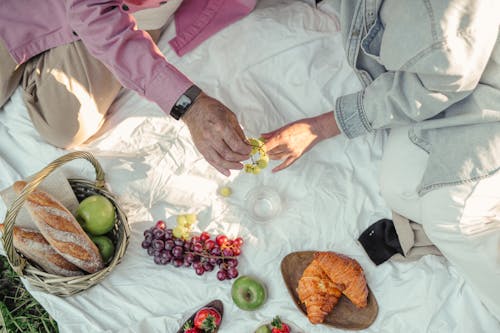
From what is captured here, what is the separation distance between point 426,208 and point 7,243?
4.30 feet

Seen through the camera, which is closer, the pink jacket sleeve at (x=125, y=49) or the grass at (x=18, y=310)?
the pink jacket sleeve at (x=125, y=49)

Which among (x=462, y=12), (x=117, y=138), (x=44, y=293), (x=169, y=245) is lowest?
(x=44, y=293)

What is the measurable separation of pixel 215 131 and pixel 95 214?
580 millimetres

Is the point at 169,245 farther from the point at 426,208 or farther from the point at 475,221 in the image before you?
the point at 475,221

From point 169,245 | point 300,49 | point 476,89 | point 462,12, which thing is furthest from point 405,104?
point 169,245

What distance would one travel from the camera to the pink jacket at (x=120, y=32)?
4.71ft

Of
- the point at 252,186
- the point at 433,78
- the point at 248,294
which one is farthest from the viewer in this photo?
the point at 252,186

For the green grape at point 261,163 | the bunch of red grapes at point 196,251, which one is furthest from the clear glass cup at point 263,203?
the green grape at point 261,163

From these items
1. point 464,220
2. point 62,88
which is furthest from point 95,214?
point 464,220

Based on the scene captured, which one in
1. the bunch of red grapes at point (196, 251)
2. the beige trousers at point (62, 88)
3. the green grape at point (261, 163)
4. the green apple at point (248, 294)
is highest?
the beige trousers at point (62, 88)

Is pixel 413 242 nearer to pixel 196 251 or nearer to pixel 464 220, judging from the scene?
pixel 464 220

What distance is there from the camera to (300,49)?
2098 millimetres

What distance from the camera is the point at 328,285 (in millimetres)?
1723

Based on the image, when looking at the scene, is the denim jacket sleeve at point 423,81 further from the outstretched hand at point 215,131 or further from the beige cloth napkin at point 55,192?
the beige cloth napkin at point 55,192
